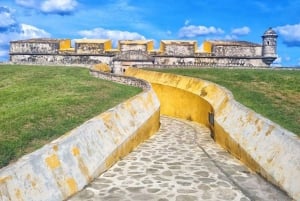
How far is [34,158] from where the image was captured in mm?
5328

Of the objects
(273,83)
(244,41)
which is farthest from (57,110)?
(244,41)

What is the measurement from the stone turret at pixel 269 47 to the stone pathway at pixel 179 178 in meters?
22.6

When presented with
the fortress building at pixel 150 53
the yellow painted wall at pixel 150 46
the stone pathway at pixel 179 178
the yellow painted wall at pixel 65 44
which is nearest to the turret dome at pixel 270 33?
the fortress building at pixel 150 53

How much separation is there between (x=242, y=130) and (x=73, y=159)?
450 cm

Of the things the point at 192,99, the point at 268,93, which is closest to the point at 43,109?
the point at 192,99

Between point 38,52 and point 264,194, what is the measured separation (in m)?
29.0

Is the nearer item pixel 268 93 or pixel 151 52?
pixel 268 93

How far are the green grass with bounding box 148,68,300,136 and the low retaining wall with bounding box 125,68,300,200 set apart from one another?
0.76m

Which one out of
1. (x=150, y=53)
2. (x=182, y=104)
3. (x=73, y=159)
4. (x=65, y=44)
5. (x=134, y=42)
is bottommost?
(x=182, y=104)

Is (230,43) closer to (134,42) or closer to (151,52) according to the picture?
(151,52)

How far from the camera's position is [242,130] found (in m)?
8.69

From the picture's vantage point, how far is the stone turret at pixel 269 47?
30.4m

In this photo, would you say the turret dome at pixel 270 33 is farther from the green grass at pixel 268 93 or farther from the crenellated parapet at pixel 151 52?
the green grass at pixel 268 93

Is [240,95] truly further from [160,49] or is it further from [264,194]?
[160,49]
